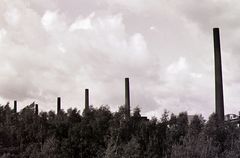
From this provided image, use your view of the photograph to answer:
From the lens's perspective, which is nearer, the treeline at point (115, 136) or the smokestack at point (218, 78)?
the treeline at point (115, 136)

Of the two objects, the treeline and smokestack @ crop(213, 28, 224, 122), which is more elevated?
smokestack @ crop(213, 28, 224, 122)

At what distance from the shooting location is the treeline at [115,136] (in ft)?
93.1

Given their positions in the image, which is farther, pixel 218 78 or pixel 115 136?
pixel 218 78

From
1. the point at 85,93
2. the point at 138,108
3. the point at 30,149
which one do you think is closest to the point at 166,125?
the point at 138,108

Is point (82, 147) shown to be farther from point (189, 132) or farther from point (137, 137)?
point (189, 132)

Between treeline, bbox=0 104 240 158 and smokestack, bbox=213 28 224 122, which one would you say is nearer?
treeline, bbox=0 104 240 158

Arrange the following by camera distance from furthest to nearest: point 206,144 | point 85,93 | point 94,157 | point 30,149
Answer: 1. point 85,93
2. point 30,149
3. point 94,157
4. point 206,144

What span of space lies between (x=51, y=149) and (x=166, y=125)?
27.2ft

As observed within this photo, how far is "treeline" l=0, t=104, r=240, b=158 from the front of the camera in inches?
1118

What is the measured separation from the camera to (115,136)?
102ft

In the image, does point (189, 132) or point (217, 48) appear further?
point (217, 48)

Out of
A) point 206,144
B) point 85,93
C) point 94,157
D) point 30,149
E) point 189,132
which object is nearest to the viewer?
point 206,144

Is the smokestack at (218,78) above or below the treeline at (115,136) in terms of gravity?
above

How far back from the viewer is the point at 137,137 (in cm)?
3084
